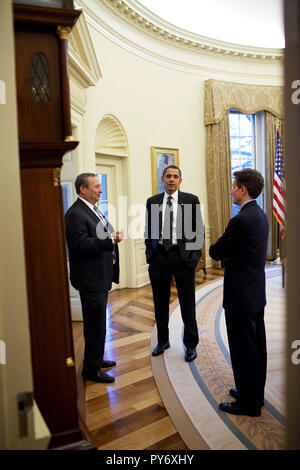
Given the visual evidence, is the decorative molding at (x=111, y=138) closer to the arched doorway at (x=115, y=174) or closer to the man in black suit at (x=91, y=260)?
the arched doorway at (x=115, y=174)

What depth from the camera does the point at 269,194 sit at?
891cm

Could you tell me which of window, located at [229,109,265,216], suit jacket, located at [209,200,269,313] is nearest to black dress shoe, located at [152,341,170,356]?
suit jacket, located at [209,200,269,313]

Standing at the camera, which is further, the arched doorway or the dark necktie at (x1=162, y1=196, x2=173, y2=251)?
the arched doorway

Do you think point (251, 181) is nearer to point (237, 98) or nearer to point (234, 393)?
point (234, 393)

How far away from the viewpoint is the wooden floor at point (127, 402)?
2.13 m

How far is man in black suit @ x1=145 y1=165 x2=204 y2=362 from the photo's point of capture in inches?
125

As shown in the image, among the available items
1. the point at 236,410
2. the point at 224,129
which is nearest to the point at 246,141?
the point at 224,129

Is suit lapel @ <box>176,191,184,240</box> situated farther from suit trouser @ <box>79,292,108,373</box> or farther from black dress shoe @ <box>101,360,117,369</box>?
black dress shoe @ <box>101,360,117,369</box>

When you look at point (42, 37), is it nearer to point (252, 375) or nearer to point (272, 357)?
point (252, 375)

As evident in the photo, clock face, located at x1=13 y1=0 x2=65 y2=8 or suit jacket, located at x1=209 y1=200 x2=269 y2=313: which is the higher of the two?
clock face, located at x1=13 y1=0 x2=65 y2=8

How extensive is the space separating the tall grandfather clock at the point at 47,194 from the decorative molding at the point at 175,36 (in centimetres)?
405

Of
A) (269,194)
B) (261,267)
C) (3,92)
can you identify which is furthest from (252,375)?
(269,194)

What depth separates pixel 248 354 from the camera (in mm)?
2266

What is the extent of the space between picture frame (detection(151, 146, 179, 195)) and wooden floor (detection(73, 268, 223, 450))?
322 cm
